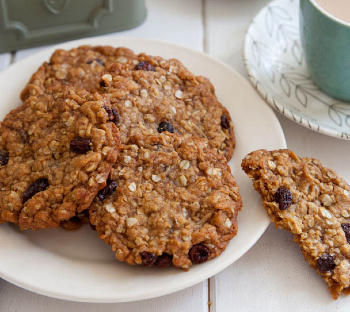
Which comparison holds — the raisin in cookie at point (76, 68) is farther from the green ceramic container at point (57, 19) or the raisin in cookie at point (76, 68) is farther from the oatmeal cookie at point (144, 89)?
the green ceramic container at point (57, 19)

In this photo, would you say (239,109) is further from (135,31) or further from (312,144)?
(135,31)

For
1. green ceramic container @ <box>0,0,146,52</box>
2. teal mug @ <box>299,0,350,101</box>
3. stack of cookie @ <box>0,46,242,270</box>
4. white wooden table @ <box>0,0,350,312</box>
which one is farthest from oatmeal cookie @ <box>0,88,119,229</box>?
teal mug @ <box>299,0,350,101</box>

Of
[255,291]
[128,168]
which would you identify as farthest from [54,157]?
[255,291]

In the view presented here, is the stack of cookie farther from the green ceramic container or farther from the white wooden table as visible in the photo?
the green ceramic container

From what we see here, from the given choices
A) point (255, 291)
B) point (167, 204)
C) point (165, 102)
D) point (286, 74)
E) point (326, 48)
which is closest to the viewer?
point (167, 204)

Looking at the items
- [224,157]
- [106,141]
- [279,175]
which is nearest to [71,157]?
[106,141]

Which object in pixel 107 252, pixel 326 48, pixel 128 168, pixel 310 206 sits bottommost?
pixel 107 252

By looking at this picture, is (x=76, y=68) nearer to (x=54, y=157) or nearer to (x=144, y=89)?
(x=144, y=89)

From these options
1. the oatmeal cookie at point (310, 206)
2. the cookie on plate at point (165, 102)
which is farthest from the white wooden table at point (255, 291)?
the cookie on plate at point (165, 102)
